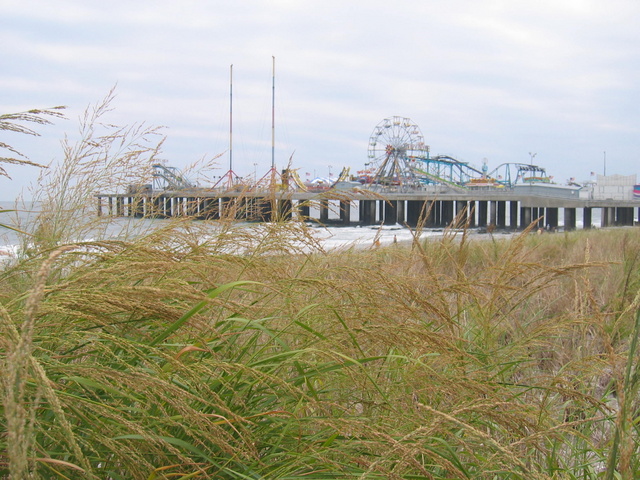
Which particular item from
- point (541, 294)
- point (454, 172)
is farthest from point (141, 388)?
point (454, 172)

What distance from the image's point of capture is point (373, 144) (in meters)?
61.7

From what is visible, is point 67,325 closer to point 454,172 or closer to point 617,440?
point 617,440

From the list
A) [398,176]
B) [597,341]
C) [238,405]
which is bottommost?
[597,341]

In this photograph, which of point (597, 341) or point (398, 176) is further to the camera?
point (398, 176)

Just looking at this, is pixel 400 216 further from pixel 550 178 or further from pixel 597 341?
pixel 550 178

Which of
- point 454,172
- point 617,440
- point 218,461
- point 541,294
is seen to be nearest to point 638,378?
point 617,440

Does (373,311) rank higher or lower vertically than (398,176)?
A: lower

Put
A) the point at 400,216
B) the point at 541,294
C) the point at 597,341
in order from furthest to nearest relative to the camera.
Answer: the point at 400,216, the point at 541,294, the point at 597,341

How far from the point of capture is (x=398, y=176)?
65375 mm

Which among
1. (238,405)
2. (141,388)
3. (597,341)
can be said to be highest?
(141,388)

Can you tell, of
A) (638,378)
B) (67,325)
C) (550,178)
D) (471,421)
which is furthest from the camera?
(550,178)

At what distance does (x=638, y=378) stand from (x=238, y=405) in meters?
0.92

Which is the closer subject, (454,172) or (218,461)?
(218,461)

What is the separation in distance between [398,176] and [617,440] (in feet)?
214
